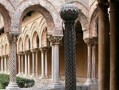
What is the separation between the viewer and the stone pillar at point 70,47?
195 inches

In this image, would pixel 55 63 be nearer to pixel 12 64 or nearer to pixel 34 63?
pixel 12 64

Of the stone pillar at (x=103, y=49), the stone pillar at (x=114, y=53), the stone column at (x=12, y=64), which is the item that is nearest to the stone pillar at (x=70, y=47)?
the stone pillar at (x=114, y=53)

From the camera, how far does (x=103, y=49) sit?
5.54 meters

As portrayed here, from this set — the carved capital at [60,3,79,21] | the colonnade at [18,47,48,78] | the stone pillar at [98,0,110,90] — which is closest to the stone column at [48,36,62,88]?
the colonnade at [18,47,48,78]

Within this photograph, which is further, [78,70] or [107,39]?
[78,70]

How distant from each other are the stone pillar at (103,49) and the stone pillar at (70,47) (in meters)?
0.71

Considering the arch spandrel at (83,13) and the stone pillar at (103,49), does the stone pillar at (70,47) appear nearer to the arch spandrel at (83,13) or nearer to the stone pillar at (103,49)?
the stone pillar at (103,49)

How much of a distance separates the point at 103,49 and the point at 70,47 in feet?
2.51

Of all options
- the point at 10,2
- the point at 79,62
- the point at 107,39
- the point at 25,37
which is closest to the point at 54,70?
the point at 10,2

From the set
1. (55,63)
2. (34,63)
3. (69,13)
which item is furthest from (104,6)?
(34,63)

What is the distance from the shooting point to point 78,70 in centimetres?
2436

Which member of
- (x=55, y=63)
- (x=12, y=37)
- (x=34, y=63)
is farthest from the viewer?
(x=34, y=63)

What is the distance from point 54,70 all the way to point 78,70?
870 centimetres

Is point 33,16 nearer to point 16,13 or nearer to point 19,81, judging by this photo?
point 19,81
